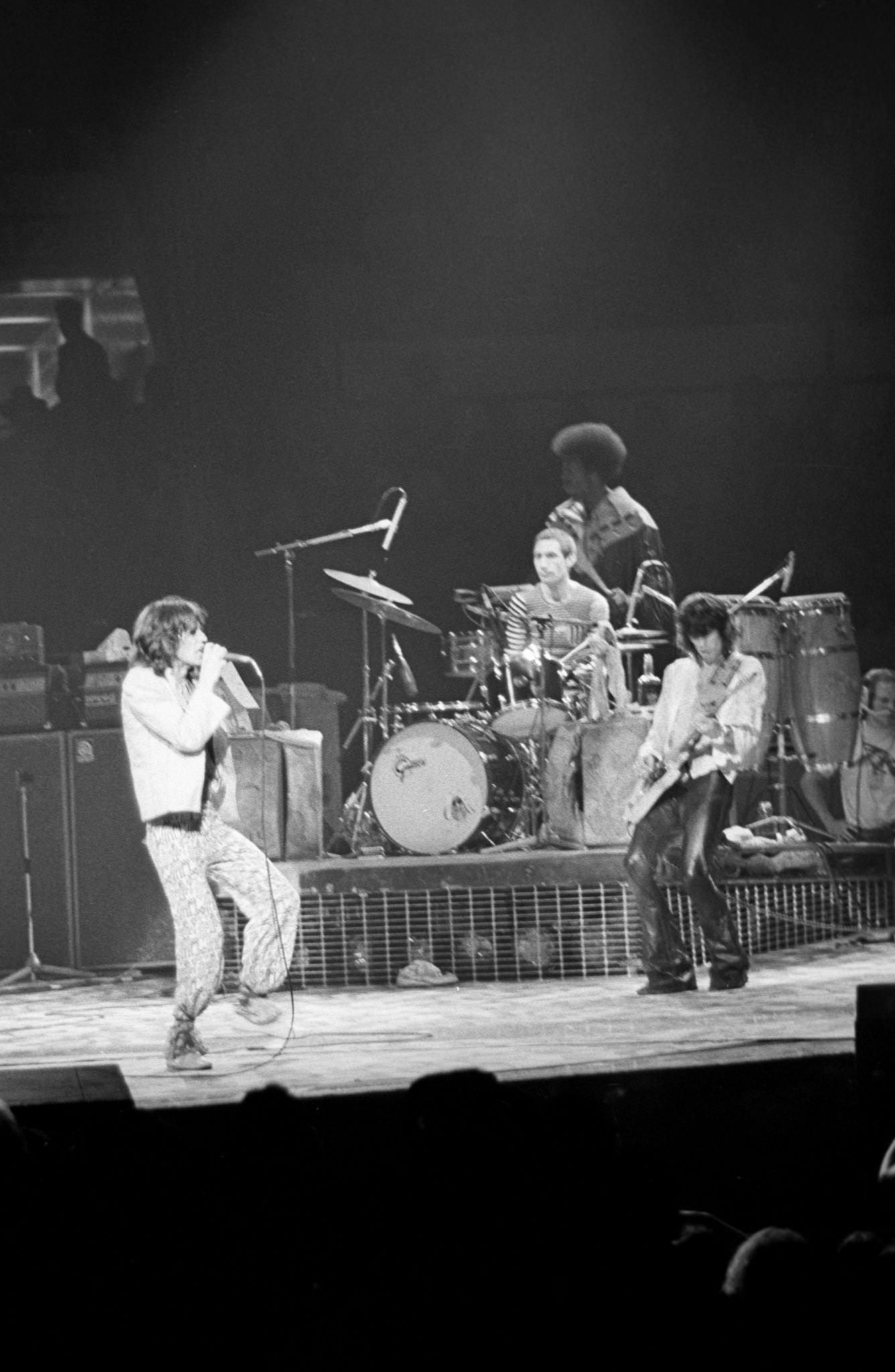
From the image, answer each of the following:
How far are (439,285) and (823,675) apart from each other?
106 inches

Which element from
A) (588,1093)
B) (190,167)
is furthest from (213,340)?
(588,1093)

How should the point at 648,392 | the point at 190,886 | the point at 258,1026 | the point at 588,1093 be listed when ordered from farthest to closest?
1. the point at 648,392
2. the point at 258,1026
3. the point at 190,886
4. the point at 588,1093

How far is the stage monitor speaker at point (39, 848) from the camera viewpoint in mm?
7500

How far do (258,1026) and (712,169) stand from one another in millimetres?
4088

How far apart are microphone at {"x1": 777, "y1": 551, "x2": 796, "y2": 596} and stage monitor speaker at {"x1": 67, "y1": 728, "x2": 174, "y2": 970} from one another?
348cm

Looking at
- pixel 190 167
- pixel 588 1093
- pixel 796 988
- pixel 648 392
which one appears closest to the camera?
pixel 588 1093

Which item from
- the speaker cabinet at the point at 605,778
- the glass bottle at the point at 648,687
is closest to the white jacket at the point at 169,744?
the speaker cabinet at the point at 605,778

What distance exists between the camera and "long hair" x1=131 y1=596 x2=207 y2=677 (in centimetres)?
516

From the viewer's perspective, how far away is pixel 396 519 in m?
7.93

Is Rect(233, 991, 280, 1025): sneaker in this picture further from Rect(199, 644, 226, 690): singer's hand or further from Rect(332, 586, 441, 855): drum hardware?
Rect(332, 586, 441, 855): drum hardware

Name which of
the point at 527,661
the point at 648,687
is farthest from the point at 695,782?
the point at 648,687

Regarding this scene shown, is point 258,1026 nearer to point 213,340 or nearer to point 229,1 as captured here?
point 213,340

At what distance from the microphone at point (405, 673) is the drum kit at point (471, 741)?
10 millimetres

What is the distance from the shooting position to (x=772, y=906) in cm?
769
